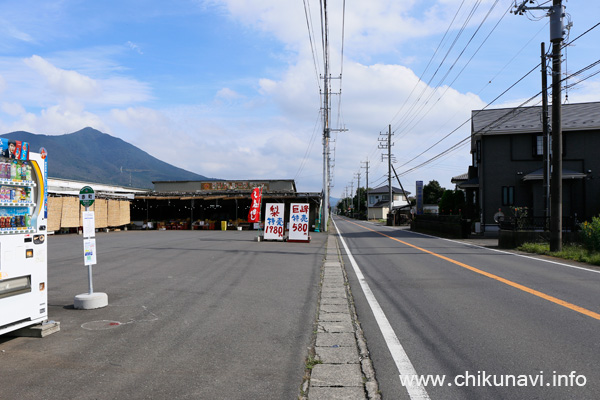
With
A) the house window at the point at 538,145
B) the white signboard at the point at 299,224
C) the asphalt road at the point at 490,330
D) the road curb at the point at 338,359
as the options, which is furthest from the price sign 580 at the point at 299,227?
the house window at the point at 538,145

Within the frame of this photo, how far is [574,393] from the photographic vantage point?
3.39 metres

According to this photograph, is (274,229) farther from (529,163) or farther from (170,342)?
(529,163)

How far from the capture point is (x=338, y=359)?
425cm

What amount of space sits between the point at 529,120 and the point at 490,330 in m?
28.8

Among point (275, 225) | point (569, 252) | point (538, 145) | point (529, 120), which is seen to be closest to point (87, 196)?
point (275, 225)

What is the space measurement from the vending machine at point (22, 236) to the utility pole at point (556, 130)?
15.5 m

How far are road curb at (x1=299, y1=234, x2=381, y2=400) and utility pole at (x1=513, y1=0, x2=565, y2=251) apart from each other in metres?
11.5

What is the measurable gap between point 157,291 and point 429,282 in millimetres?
5332

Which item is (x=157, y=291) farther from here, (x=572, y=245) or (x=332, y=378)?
(x=572, y=245)

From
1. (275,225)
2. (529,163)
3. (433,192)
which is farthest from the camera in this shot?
(433,192)

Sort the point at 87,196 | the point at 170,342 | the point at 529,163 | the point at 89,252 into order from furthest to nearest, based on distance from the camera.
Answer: the point at 529,163
the point at 87,196
the point at 89,252
the point at 170,342

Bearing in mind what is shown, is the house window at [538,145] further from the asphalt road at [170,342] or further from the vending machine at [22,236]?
the vending machine at [22,236]

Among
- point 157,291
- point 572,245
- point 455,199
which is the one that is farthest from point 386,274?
point 455,199

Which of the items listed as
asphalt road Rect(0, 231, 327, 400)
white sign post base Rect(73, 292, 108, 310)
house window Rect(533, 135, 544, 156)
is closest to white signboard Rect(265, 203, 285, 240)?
asphalt road Rect(0, 231, 327, 400)
